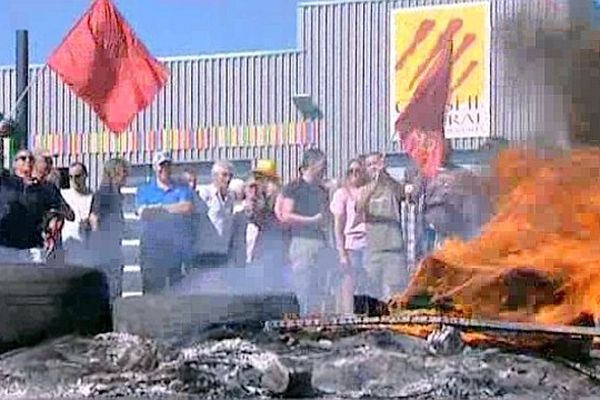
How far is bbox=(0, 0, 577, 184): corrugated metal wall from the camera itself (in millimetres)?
6078

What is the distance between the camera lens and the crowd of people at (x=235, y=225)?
6.99 meters

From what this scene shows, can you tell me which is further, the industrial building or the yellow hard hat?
the yellow hard hat

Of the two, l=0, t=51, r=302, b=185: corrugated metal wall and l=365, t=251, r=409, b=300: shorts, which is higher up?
l=0, t=51, r=302, b=185: corrugated metal wall

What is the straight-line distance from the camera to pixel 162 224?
9.11m

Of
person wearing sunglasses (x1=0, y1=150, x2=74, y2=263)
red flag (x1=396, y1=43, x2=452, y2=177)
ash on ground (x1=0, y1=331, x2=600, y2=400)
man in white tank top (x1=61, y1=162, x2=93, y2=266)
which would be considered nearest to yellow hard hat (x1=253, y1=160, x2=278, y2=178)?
man in white tank top (x1=61, y1=162, x2=93, y2=266)

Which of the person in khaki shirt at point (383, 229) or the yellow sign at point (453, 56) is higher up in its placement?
the yellow sign at point (453, 56)

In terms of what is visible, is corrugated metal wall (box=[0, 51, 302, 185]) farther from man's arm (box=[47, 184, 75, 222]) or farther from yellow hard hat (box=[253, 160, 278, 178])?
man's arm (box=[47, 184, 75, 222])

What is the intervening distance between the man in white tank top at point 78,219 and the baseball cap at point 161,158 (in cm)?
60

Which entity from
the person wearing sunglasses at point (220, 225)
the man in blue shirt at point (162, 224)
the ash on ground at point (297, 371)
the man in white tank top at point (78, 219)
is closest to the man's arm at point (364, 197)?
the person wearing sunglasses at point (220, 225)

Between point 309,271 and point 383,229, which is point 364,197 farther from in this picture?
→ point 309,271

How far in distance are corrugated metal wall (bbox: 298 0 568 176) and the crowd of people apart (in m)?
0.21

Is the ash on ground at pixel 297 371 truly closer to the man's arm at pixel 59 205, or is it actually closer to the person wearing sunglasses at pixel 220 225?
the person wearing sunglasses at pixel 220 225

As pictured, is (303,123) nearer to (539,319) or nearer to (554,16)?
(554,16)

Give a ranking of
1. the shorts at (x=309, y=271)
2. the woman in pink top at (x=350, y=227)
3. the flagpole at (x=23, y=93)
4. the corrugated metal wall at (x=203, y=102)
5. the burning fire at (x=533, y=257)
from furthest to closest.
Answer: the flagpole at (x=23, y=93) < the corrugated metal wall at (x=203, y=102) < the woman in pink top at (x=350, y=227) < the shorts at (x=309, y=271) < the burning fire at (x=533, y=257)
